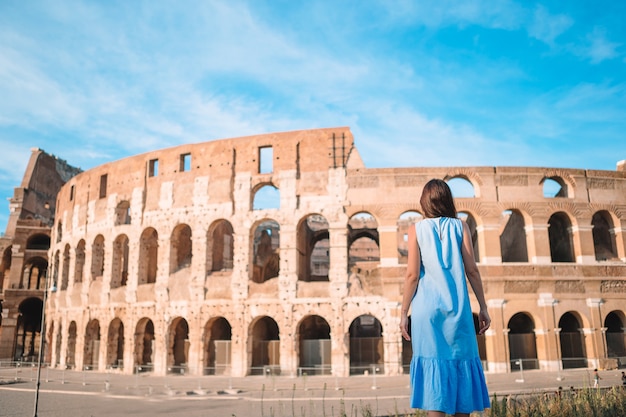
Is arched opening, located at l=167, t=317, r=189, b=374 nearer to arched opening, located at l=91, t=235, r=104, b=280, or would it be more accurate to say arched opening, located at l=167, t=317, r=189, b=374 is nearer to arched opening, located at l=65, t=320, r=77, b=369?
arched opening, located at l=91, t=235, r=104, b=280

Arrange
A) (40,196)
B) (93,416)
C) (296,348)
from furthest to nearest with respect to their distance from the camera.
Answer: (40,196) → (296,348) → (93,416)

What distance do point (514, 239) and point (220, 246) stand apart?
15.4m

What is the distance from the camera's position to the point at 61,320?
29312 millimetres

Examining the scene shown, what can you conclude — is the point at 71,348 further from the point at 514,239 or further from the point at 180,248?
the point at 514,239

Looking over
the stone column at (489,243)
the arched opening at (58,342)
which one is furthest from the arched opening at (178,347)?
the stone column at (489,243)

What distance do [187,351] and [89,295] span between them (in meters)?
7.25

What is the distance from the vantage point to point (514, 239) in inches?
984

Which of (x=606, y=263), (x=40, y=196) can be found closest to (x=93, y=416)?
(x=606, y=263)

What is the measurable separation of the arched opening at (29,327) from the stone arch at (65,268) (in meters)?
7.45

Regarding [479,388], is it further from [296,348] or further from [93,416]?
[296,348]

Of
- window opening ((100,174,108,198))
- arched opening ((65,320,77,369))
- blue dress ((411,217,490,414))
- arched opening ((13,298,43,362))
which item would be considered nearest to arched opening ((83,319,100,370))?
arched opening ((65,320,77,369))

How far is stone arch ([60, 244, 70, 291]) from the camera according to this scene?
30656 mm

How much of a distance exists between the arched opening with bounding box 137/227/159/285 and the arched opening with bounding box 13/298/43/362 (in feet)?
50.7

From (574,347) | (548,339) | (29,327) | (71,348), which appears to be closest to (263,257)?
(71,348)
